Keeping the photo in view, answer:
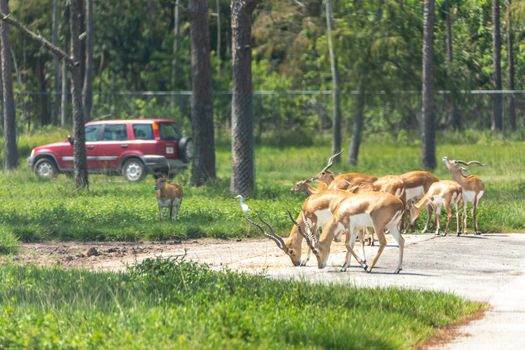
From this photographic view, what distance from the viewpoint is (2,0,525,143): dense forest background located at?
40875 millimetres

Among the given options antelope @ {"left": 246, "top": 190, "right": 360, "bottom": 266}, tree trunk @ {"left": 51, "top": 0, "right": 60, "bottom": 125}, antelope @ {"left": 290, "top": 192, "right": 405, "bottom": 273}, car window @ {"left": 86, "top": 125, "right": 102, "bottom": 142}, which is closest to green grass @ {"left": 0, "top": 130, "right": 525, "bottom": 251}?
car window @ {"left": 86, "top": 125, "right": 102, "bottom": 142}

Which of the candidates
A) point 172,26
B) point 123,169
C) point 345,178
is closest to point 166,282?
point 345,178

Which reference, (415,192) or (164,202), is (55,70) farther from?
(415,192)

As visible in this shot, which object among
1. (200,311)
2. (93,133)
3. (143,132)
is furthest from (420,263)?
(93,133)

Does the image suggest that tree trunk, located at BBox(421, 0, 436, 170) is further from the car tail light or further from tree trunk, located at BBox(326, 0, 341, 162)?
the car tail light

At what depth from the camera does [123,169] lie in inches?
1428

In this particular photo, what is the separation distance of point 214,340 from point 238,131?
54.4ft

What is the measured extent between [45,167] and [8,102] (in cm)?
225

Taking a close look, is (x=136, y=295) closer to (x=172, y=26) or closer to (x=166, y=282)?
(x=166, y=282)

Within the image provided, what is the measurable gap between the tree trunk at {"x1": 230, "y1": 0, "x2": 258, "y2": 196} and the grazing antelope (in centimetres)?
420

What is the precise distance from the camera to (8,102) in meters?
37.6

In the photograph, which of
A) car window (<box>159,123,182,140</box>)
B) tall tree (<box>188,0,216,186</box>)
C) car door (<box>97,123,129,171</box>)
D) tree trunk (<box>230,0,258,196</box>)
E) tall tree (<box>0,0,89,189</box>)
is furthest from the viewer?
car door (<box>97,123,129,171</box>)

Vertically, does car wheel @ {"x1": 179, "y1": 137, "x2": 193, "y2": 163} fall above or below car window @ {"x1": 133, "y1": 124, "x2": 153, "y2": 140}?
below

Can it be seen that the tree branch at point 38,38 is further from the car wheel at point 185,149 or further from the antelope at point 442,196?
the antelope at point 442,196
